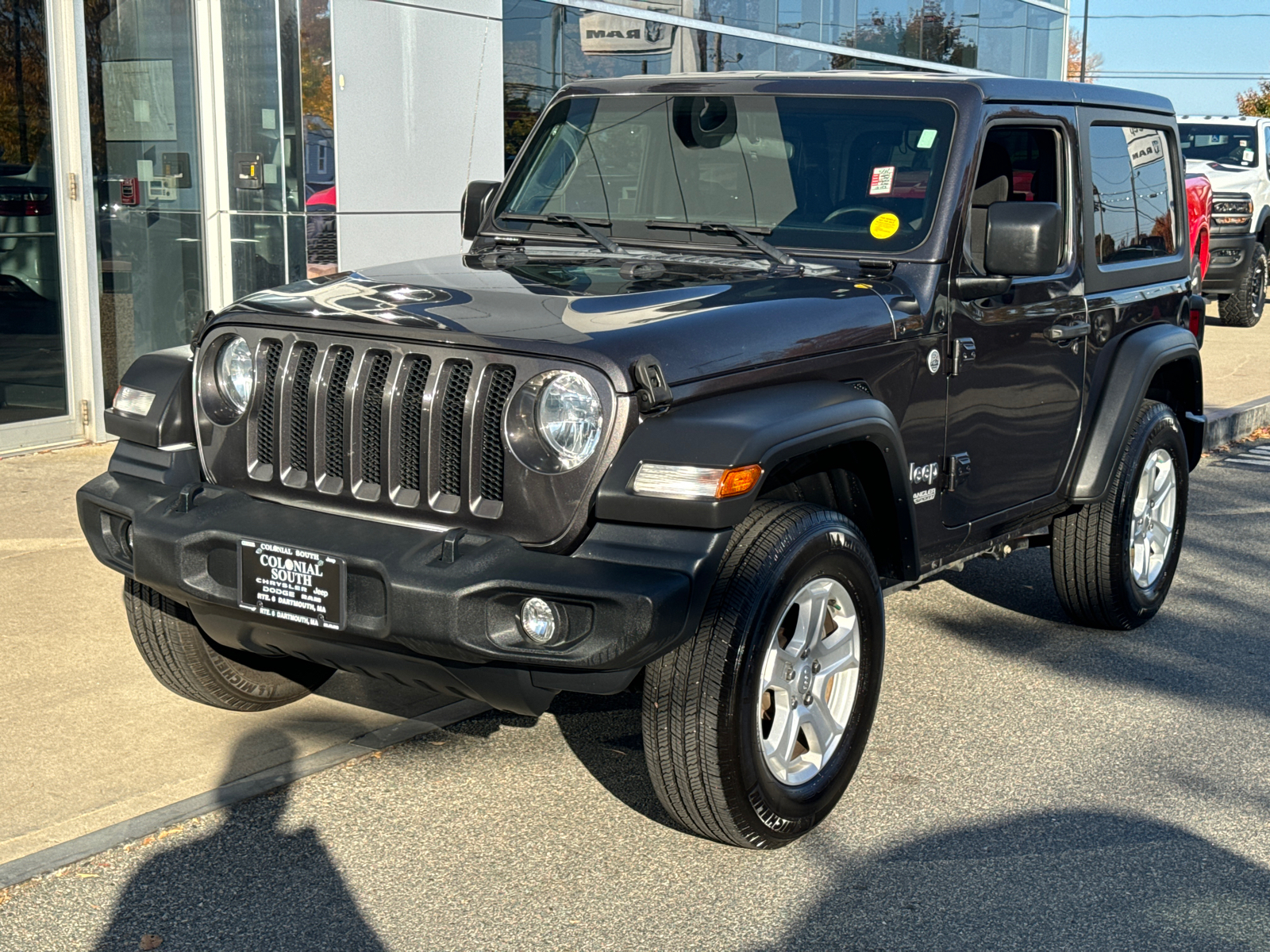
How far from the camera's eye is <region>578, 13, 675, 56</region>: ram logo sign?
37.8ft

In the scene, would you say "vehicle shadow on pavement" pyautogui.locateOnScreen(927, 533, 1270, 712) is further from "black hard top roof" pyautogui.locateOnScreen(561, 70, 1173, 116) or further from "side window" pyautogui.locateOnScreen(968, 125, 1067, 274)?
"black hard top roof" pyautogui.locateOnScreen(561, 70, 1173, 116)

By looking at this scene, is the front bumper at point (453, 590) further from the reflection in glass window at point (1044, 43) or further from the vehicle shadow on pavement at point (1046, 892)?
the reflection in glass window at point (1044, 43)

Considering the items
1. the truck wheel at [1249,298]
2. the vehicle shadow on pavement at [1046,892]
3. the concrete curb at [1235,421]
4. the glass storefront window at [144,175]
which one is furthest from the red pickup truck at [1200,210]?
the vehicle shadow on pavement at [1046,892]

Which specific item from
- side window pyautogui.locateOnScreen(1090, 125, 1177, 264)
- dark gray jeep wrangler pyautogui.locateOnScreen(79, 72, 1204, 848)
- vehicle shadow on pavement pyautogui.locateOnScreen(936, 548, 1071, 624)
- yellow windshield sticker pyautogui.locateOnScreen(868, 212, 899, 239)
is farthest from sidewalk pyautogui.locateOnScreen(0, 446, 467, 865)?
side window pyautogui.locateOnScreen(1090, 125, 1177, 264)

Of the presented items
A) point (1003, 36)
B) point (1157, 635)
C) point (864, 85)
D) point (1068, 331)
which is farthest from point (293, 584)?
point (1003, 36)

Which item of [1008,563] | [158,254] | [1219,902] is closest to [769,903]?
[1219,902]

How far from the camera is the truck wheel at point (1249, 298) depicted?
55.1ft

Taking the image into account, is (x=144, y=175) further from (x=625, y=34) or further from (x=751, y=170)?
(x=751, y=170)

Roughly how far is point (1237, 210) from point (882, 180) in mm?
13719

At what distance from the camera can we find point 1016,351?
192 inches

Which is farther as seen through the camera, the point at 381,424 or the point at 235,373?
the point at 235,373

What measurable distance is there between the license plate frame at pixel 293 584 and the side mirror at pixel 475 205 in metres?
1.94

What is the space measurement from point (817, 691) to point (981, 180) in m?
1.92

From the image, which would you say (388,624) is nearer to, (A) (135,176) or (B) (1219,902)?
(B) (1219,902)
